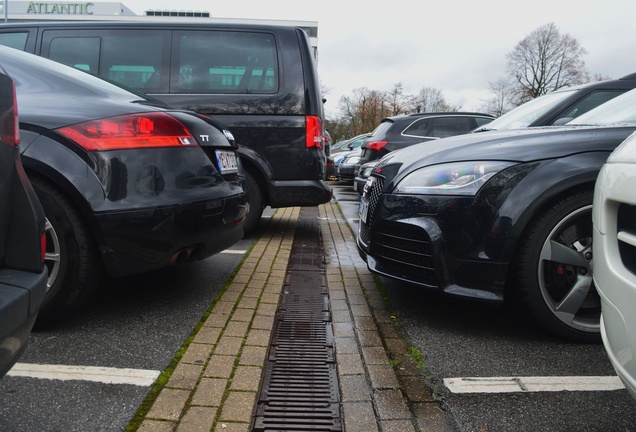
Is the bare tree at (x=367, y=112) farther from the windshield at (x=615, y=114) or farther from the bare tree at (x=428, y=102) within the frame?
the windshield at (x=615, y=114)

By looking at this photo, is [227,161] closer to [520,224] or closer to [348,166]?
[520,224]

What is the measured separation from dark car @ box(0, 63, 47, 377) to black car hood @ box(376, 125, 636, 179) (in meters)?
Answer: 2.10

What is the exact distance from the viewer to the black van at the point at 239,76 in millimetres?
5602

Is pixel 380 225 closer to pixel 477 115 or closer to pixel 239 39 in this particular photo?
pixel 239 39

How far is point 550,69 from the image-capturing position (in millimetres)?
48312

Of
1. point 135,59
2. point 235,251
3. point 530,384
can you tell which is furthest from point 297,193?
point 530,384

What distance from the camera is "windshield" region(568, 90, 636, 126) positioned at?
3.21 m

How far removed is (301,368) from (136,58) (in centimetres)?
436

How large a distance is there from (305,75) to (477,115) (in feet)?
18.3

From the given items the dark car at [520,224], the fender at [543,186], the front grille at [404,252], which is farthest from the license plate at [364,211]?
the fender at [543,186]

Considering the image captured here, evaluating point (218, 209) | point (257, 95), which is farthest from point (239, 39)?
point (218, 209)

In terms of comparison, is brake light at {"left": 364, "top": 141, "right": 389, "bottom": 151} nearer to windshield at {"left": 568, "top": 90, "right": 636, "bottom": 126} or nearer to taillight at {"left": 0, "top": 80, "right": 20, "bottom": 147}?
windshield at {"left": 568, "top": 90, "right": 636, "bottom": 126}

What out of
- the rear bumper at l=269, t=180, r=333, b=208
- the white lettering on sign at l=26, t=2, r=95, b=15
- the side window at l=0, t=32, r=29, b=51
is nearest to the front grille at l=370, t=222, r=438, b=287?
the rear bumper at l=269, t=180, r=333, b=208

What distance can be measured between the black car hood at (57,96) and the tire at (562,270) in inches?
89.1
